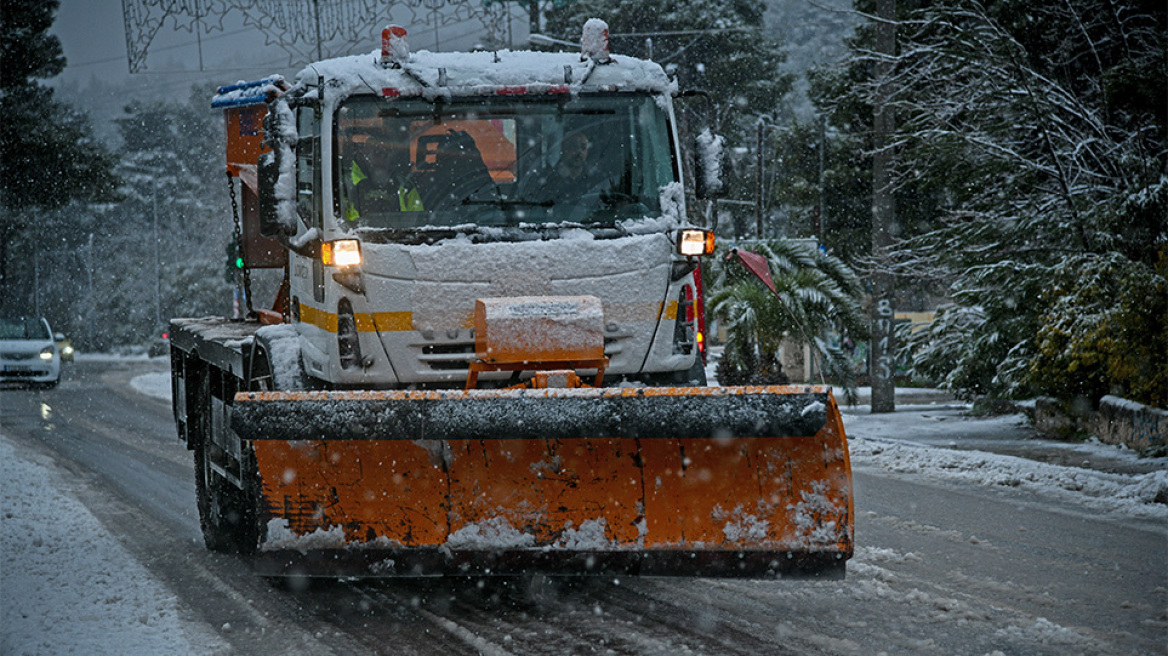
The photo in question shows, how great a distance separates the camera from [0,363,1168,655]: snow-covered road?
5082 millimetres

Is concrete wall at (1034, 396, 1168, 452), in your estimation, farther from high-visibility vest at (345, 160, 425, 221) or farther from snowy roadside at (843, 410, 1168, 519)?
high-visibility vest at (345, 160, 425, 221)

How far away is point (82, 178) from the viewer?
35.6 m

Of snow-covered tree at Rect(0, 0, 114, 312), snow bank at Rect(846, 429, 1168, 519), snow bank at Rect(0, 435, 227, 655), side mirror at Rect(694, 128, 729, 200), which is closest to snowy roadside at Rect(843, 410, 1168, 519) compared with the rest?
snow bank at Rect(846, 429, 1168, 519)

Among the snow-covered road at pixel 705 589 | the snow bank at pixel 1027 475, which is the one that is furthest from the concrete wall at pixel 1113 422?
the snow bank at pixel 1027 475

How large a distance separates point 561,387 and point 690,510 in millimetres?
834

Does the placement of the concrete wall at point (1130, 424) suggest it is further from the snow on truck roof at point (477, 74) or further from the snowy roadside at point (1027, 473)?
the snow on truck roof at point (477, 74)

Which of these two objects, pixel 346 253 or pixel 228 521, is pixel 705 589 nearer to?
pixel 346 253

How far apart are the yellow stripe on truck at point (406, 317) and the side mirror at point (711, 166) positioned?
30.6 inches

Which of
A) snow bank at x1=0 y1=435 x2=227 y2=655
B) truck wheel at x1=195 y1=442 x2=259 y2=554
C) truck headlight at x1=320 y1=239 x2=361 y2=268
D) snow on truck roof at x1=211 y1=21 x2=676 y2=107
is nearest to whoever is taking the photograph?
snow bank at x1=0 y1=435 x2=227 y2=655

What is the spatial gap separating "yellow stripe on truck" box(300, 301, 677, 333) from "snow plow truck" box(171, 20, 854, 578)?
0.01 meters

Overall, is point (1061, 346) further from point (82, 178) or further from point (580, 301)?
point (82, 178)

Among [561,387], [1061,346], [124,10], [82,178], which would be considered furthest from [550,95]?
[82,178]

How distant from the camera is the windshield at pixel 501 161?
6.15 m

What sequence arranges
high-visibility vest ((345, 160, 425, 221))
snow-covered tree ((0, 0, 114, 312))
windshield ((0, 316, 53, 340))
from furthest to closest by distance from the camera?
1. snow-covered tree ((0, 0, 114, 312))
2. windshield ((0, 316, 53, 340))
3. high-visibility vest ((345, 160, 425, 221))
